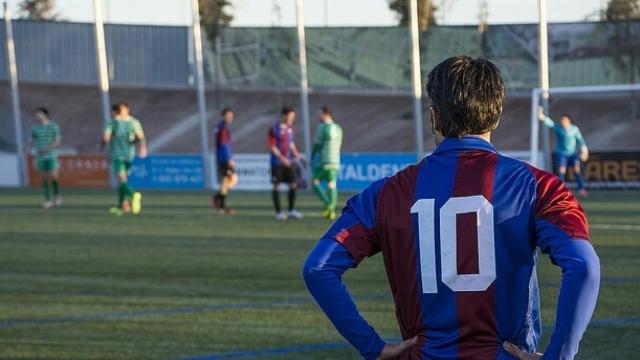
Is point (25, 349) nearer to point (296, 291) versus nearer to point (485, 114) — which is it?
point (296, 291)

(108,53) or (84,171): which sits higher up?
(108,53)

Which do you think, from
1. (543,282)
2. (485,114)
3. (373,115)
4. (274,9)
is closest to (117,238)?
(543,282)

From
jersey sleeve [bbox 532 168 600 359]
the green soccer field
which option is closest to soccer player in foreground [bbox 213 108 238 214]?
the green soccer field

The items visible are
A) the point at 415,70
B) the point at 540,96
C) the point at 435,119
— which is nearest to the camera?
the point at 435,119

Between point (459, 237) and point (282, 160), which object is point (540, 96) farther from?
point (459, 237)

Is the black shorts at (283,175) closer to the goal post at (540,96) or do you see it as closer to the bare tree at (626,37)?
the goal post at (540,96)

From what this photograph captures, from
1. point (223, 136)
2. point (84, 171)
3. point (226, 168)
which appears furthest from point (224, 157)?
point (84, 171)

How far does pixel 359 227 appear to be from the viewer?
307 cm

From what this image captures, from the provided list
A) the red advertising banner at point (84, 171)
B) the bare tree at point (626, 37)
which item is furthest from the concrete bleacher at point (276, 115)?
the red advertising banner at point (84, 171)

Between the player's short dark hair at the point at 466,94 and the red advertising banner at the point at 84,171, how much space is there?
29338 millimetres

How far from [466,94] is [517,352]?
661 millimetres

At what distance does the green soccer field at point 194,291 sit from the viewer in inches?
307

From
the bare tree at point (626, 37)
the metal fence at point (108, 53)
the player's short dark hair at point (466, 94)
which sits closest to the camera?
the player's short dark hair at point (466, 94)

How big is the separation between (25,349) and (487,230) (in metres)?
5.51
